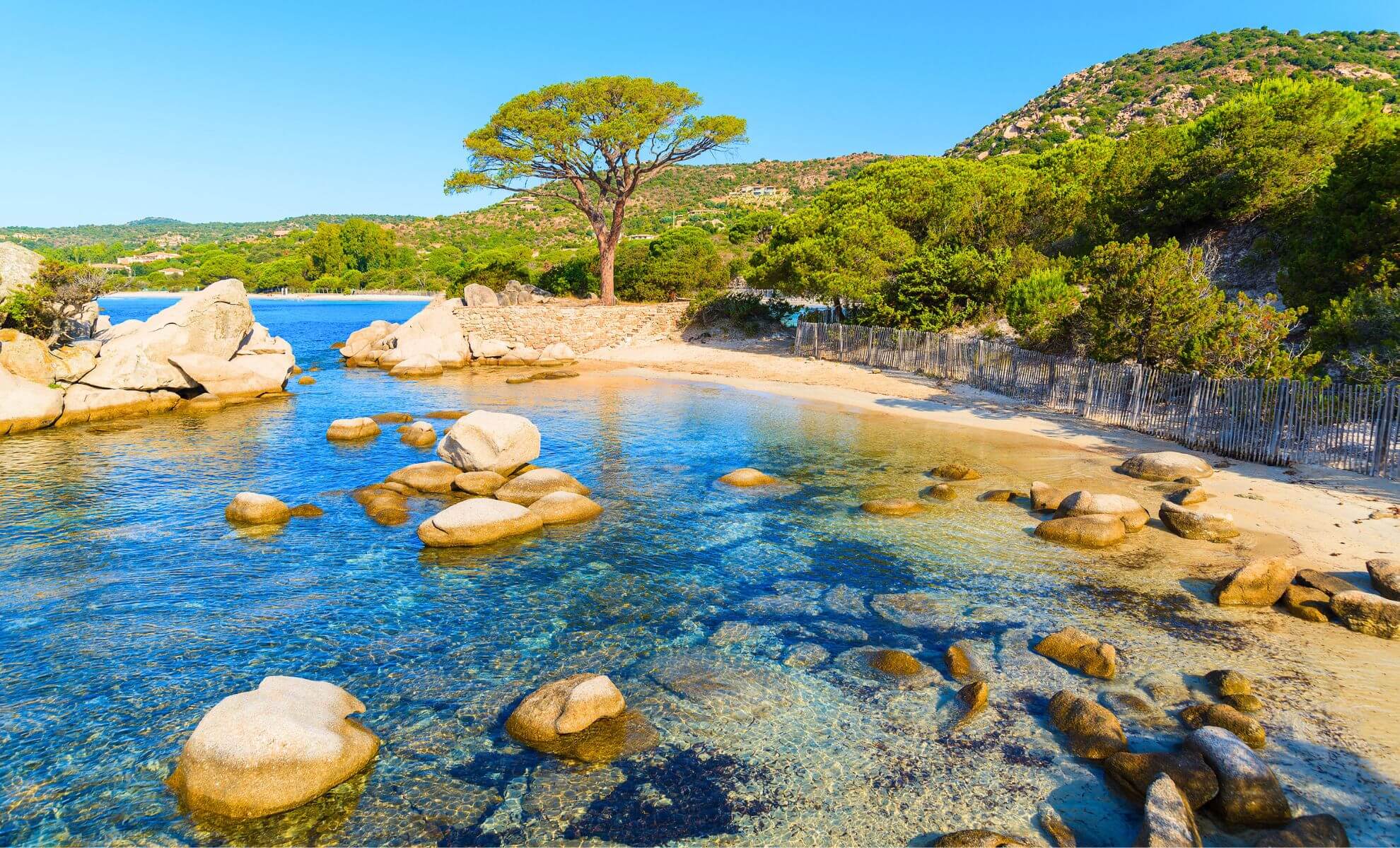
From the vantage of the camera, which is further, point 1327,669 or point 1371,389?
point 1371,389

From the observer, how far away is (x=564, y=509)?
636 inches

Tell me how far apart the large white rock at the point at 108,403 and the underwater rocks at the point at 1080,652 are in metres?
31.4

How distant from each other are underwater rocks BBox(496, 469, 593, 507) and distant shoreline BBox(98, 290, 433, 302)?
101 m

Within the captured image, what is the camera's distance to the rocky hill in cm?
7231

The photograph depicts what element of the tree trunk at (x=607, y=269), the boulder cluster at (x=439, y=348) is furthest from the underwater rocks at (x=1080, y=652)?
the tree trunk at (x=607, y=269)

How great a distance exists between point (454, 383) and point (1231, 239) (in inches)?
1474

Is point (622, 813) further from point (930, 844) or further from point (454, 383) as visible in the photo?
point (454, 383)

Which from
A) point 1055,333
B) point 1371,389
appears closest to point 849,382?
point 1055,333

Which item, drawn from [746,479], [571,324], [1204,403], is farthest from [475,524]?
[571,324]

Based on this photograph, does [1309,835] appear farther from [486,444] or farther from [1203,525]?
[486,444]

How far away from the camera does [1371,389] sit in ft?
53.5

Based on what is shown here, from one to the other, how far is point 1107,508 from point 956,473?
431 centimetres

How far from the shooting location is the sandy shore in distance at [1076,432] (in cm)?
1382

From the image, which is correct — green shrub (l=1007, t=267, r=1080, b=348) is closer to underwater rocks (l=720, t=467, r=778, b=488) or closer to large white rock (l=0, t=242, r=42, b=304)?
underwater rocks (l=720, t=467, r=778, b=488)
